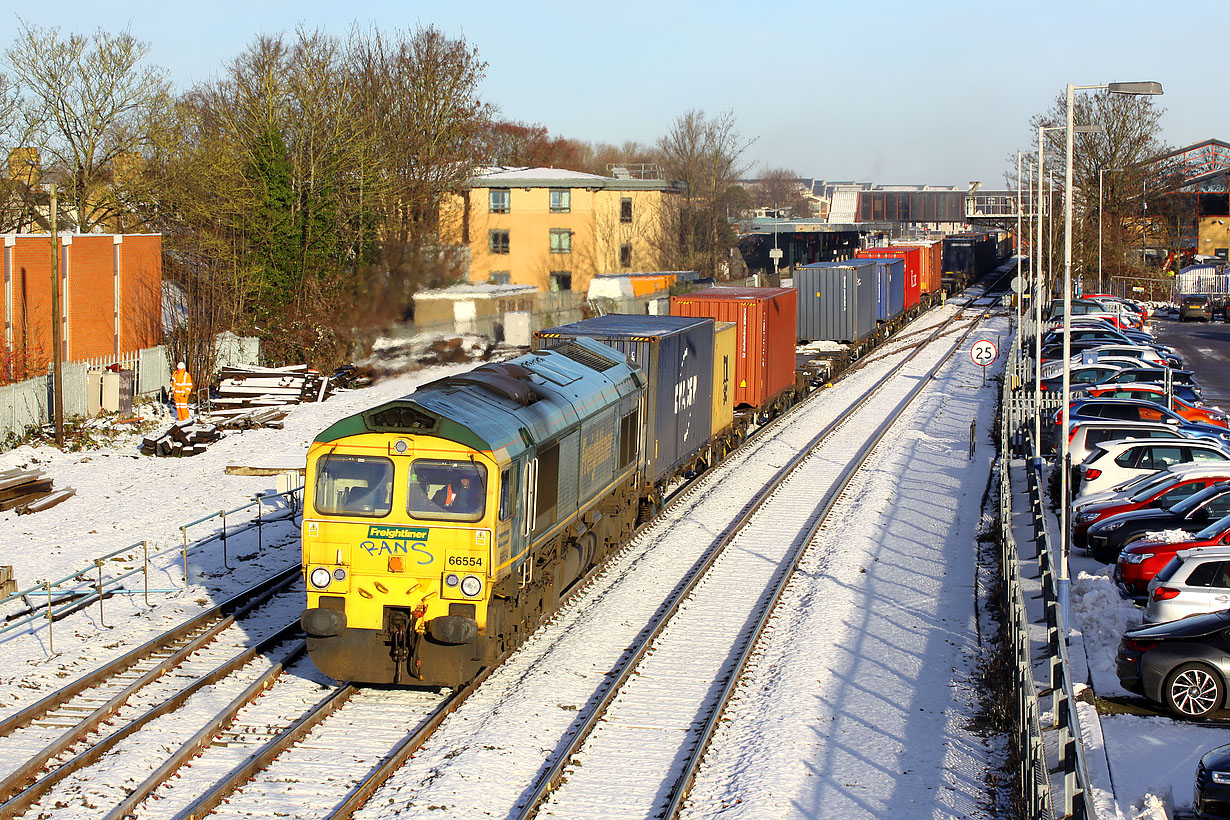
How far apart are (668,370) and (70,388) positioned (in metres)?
18.0

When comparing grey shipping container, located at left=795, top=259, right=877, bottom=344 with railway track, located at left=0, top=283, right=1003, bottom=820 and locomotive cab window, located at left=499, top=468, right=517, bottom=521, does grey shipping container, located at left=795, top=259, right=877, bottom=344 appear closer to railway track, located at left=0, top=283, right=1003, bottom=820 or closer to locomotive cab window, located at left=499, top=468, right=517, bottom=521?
railway track, located at left=0, top=283, right=1003, bottom=820

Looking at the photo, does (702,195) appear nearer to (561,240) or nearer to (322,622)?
(561,240)

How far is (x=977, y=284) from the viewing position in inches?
3829

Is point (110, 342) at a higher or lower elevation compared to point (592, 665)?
higher

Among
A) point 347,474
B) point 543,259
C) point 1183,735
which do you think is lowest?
point 1183,735

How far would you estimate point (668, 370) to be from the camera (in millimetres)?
21172

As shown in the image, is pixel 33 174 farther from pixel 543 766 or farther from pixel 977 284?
pixel 977 284

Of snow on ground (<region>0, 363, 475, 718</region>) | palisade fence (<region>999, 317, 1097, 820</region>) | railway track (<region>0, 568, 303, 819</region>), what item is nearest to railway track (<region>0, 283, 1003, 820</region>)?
railway track (<region>0, 568, 303, 819</region>)

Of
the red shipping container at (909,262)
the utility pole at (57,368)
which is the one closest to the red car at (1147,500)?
the utility pole at (57,368)

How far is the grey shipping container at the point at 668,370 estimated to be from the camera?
20234mm

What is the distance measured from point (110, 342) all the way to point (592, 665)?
2738 centimetres

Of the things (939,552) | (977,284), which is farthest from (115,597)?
(977,284)

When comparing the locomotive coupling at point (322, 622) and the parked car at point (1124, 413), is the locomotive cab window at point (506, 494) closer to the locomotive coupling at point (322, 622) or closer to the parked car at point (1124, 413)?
Answer: the locomotive coupling at point (322, 622)

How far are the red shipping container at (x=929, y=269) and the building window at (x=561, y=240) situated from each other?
→ 1896 cm
